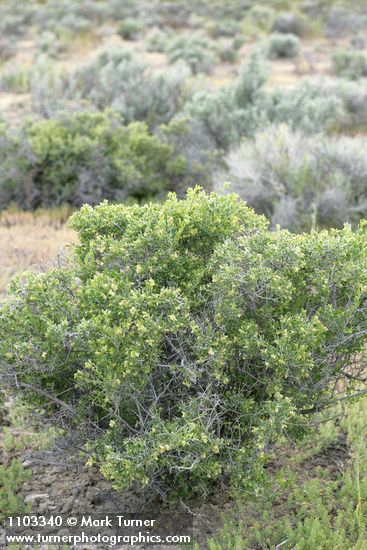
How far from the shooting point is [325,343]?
3574 millimetres

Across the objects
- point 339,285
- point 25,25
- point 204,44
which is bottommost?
point 339,285

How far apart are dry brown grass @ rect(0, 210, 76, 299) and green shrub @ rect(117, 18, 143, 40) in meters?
15.2

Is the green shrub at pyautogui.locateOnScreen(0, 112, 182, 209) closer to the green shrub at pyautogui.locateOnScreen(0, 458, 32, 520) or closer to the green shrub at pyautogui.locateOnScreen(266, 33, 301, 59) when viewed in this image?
the green shrub at pyautogui.locateOnScreen(0, 458, 32, 520)

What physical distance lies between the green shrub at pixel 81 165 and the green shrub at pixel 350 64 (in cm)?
961

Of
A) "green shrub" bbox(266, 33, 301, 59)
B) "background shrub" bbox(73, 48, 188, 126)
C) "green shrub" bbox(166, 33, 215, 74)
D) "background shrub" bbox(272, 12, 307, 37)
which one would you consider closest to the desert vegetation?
"background shrub" bbox(73, 48, 188, 126)

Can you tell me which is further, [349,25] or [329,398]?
[349,25]

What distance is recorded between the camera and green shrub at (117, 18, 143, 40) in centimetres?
2234

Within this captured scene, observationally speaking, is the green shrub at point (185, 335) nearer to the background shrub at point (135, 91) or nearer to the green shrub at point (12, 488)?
the green shrub at point (12, 488)

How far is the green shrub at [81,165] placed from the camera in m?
8.95

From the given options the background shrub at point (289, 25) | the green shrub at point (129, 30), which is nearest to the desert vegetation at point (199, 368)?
the green shrub at point (129, 30)

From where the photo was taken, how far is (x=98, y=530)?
363 cm

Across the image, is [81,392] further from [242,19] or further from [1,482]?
[242,19]

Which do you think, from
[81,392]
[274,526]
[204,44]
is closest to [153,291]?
[81,392]

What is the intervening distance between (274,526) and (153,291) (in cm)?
133
